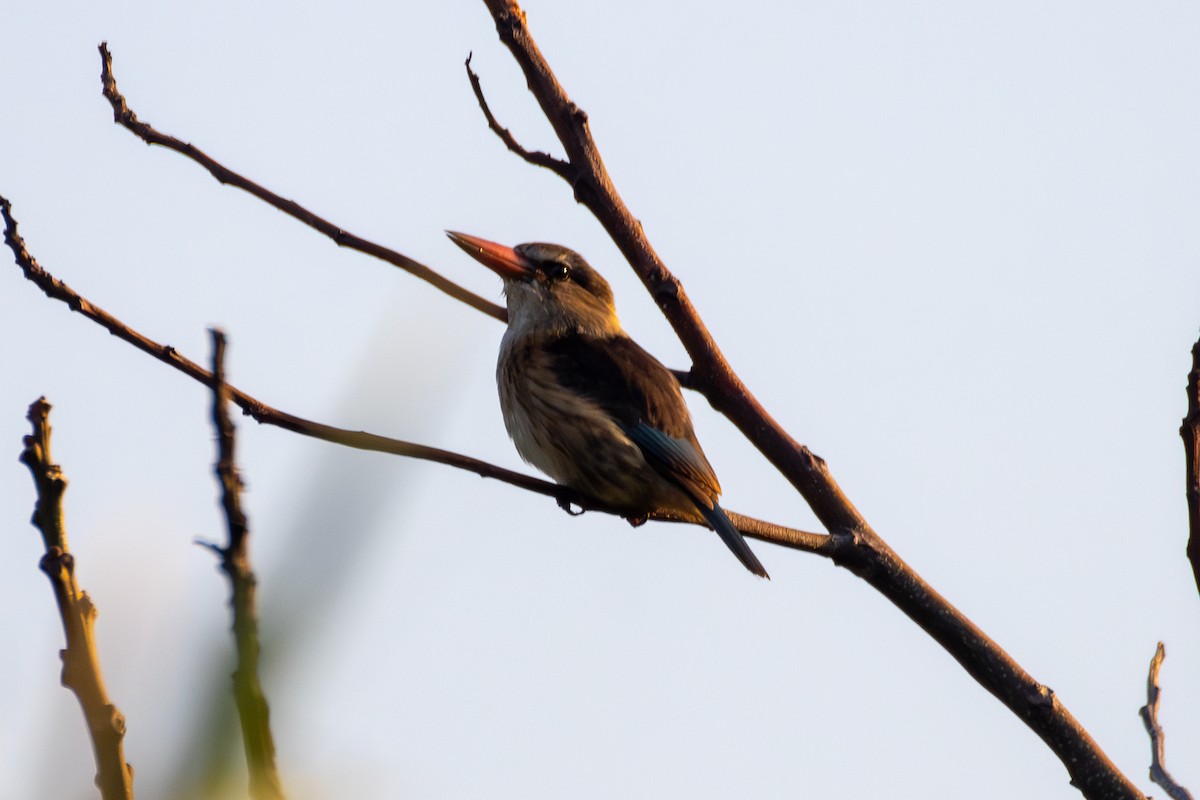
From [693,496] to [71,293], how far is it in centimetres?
200

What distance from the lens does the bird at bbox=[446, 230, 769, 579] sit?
14.4 feet

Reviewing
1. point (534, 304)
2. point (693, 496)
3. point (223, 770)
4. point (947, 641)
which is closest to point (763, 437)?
point (947, 641)

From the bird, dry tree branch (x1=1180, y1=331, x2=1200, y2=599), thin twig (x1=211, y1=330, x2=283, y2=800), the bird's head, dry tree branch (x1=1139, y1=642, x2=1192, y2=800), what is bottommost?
thin twig (x1=211, y1=330, x2=283, y2=800)

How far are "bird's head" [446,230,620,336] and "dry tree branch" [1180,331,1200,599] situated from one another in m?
2.90

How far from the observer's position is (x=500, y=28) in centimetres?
306

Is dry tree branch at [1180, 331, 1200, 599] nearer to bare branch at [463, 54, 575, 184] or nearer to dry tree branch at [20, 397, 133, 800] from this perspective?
bare branch at [463, 54, 575, 184]

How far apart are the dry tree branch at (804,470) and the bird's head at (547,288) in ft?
6.82

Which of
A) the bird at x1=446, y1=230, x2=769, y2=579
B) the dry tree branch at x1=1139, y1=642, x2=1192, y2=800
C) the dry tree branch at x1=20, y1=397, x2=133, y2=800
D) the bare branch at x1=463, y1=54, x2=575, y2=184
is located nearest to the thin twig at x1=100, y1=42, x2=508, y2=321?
the bare branch at x1=463, y1=54, x2=575, y2=184

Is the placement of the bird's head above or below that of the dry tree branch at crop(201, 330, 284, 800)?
above

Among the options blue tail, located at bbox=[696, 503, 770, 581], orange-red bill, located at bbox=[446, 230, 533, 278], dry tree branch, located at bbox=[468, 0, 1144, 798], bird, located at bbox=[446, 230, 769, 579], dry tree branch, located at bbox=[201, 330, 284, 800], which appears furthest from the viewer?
orange-red bill, located at bbox=[446, 230, 533, 278]

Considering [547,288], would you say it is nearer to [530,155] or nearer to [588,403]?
[588,403]

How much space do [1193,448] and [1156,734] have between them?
1.91 feet

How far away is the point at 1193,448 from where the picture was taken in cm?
270

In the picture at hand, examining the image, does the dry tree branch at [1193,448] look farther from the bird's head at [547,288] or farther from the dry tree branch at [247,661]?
the bird's head at [547,288]
